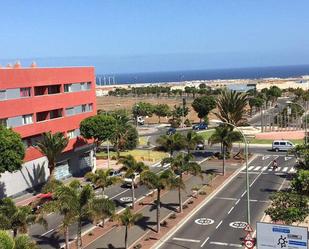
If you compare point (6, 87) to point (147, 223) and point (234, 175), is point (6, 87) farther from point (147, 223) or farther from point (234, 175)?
point (234, 175)

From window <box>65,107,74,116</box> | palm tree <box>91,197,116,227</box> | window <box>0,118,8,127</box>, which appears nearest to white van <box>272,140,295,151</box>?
window <box>65,107,74,116</box>

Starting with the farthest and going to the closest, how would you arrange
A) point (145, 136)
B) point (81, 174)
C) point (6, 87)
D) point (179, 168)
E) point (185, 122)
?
1. point (185, 122)
2. point (145, 136)
3. point (81, 174)
4. point (6, 87)
5. point (179, 168)

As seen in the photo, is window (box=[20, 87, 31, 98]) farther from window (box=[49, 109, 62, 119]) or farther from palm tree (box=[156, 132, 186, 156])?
palm tree (box=[156, 132, 186, 156])

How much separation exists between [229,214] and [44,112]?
2795cm

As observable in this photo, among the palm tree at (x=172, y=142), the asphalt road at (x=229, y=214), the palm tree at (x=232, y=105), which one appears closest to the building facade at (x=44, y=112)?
the palm tree at (x=172, y=142)

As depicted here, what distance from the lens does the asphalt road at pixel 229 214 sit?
121 ft

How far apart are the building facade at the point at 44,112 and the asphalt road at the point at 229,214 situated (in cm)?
2199

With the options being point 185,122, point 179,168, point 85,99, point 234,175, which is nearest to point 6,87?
point 85,99

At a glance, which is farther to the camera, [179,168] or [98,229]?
[179,168]

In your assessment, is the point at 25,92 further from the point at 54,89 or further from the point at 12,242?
the point at 12,242

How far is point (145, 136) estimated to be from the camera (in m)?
104

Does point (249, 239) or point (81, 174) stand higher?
point (249, 239)

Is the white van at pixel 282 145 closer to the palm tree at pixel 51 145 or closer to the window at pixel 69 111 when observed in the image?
the window at pixel 69 111

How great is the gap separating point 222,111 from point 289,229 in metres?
48.3
